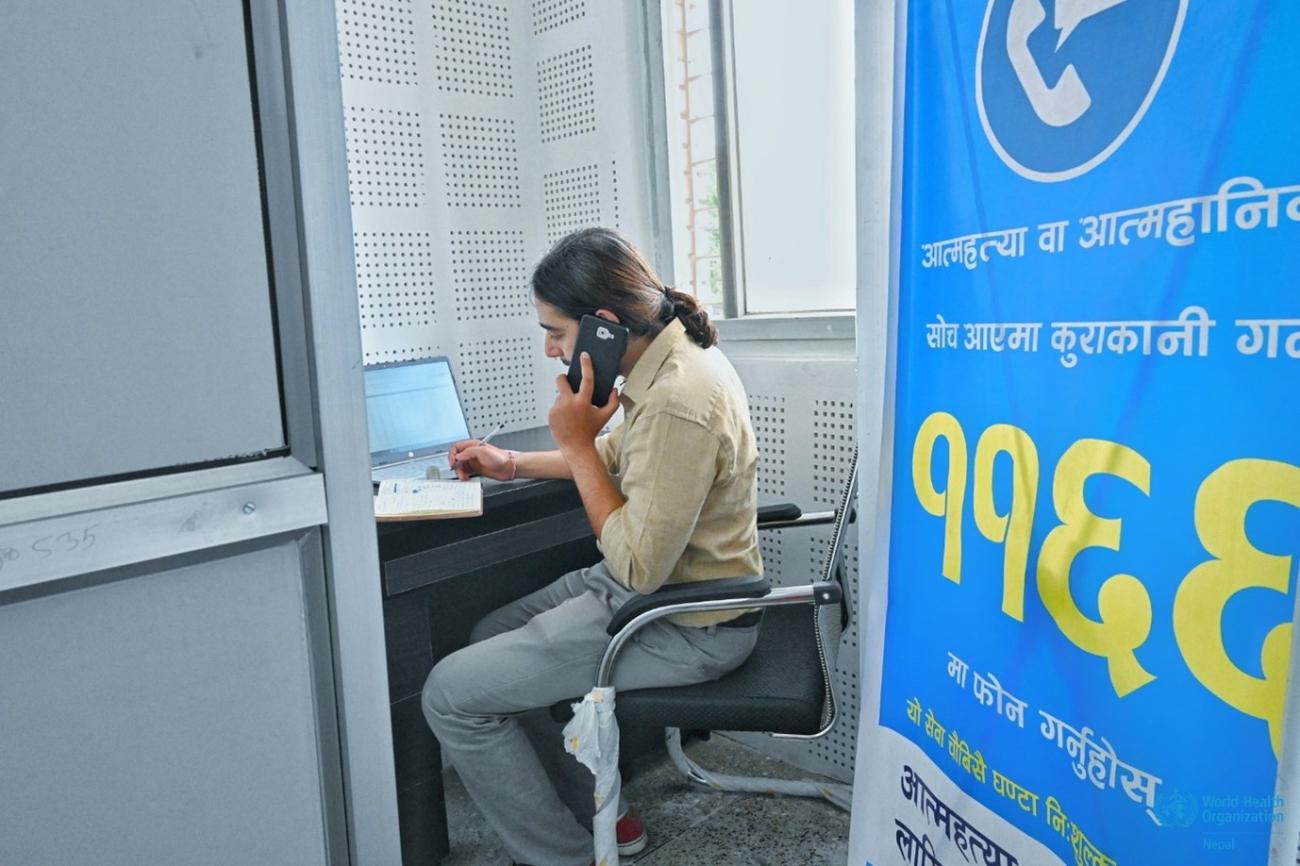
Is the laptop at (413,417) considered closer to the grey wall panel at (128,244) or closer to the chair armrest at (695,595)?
the chair armrest at (695,595)

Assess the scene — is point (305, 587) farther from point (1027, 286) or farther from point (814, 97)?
point (814, 97)

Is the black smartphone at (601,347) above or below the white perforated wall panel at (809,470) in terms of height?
above

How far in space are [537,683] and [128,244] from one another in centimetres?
129

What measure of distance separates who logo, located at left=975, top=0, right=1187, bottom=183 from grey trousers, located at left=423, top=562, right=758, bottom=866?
118 centimetres

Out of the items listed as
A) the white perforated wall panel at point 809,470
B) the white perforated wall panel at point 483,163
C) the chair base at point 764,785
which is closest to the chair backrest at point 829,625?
the white perforated wall panel at point 809,470

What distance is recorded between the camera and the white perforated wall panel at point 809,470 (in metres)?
2.28

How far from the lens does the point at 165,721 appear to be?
0.72 m

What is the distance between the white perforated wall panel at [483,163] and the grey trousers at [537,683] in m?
0.99

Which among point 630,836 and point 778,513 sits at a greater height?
point 778,513

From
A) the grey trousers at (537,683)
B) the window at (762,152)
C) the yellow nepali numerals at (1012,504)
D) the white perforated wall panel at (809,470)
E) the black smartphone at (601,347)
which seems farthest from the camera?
the window at (762,152)

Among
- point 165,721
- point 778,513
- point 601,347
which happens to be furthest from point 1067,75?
point 778,513

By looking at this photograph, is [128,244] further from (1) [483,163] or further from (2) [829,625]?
(1) [483,163]

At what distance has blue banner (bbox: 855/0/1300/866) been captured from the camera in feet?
2.15

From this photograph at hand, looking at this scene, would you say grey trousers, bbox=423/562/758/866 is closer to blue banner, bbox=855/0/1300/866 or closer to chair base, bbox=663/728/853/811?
chair base, bbox=663/728/853/811
